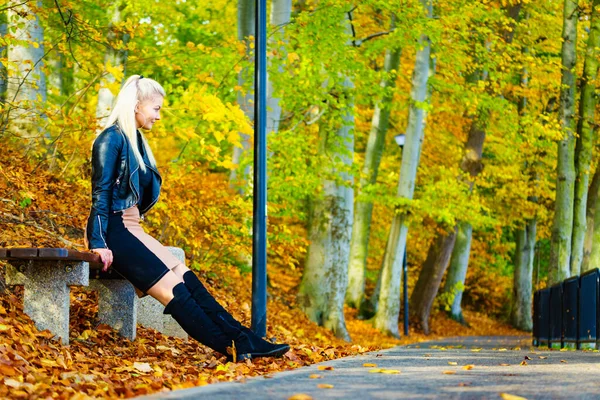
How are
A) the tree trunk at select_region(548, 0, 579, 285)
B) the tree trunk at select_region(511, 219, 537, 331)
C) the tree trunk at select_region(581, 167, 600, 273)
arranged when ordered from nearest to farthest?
the tree trunk at select_region(548, 0, 579, 285)
the tree trunk at select_region(581, 167, 600, 273)
the tree trunk at select_region(511, 219, 537, 331)

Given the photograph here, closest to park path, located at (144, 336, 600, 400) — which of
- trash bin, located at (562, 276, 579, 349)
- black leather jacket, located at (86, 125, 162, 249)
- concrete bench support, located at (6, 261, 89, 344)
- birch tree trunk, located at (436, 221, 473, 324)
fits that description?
black leather jacket, located at (86, 125, 162, 249)

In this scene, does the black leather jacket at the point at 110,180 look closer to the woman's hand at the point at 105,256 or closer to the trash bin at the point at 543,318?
the woman's hand at the point at 105,256

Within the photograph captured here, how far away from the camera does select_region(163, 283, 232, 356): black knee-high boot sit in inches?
281

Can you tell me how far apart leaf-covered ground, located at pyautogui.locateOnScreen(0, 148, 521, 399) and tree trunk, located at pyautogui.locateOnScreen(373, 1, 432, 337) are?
30.1ft

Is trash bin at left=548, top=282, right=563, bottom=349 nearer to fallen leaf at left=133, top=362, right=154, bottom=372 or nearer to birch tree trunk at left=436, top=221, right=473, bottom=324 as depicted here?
fallen leaf at left=133, top=362, right=154, bottom=372

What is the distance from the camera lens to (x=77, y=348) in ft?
24.8

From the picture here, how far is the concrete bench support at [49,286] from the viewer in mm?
7352

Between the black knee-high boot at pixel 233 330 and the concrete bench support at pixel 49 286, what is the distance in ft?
2.62

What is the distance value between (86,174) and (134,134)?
19.4ft

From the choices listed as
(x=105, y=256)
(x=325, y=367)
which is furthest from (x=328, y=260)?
(x=105, y=256)

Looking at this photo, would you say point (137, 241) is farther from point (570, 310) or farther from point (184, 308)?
point (570, 310)

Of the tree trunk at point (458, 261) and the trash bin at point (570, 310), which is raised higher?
the tree trunk at point (458, 261)

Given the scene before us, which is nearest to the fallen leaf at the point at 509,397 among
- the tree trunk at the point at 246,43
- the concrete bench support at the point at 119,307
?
the concrete bench support at the point at 119,307

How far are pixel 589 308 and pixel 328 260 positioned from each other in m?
7.16
